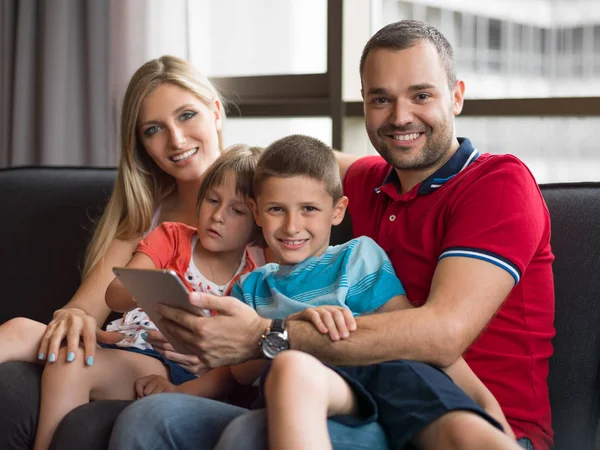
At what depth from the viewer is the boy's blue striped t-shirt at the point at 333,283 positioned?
1.81 m

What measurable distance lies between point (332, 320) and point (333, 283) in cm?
18

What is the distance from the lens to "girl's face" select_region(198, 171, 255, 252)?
6.92ft

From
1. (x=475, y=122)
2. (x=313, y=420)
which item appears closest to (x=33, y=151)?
(x=475, y=122)

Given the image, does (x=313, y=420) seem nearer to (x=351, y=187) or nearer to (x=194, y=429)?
(x=194, y=429)

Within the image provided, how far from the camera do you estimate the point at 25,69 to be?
400cm

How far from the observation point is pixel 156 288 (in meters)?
1.65

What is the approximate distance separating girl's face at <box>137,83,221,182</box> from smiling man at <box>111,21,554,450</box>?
597 millimetres

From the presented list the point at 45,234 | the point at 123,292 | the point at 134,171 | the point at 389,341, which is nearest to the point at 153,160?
the point at 134,171

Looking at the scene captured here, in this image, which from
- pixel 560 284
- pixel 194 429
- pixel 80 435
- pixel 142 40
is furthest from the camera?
pixel 142 40

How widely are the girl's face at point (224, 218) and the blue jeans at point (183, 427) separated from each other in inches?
22.4

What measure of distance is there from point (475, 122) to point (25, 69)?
2168mm

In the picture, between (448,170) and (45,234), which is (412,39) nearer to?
(448,170)

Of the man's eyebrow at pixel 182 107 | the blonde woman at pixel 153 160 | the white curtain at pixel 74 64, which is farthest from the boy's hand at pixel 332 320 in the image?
the white curtain at pixel 74 64

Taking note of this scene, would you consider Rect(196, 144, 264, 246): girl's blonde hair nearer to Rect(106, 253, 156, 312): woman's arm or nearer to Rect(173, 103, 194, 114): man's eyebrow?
Rect(106, 253, 156, 312): woman's arm
